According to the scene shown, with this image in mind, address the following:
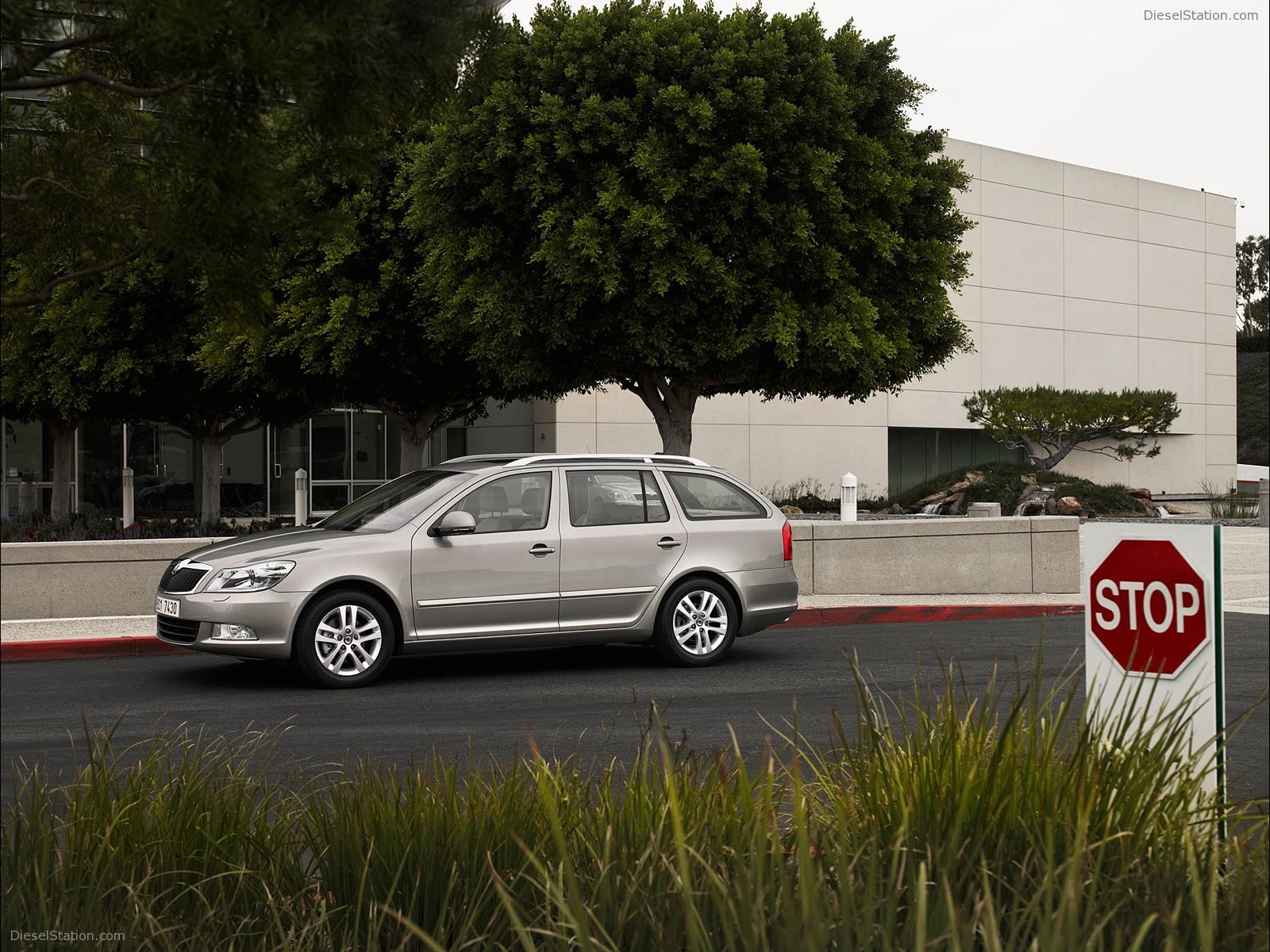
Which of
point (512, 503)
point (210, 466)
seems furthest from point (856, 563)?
point (210, 466)

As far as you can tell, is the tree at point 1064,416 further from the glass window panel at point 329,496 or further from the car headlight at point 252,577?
the car headlight at point 252,577

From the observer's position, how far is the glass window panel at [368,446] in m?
39.2

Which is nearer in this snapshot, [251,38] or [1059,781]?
[1059,781]

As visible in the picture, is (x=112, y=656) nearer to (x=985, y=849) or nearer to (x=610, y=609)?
(x=610, y=609)

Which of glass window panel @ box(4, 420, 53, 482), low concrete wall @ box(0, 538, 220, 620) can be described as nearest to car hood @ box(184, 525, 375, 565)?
low concrete wall @ box(0, 538, 220, 620)

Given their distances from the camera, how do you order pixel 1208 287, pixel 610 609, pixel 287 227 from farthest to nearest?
1. pixel 1208 287
2. pixel 610 609
3. pixel 287 227

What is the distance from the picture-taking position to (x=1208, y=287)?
55.2m

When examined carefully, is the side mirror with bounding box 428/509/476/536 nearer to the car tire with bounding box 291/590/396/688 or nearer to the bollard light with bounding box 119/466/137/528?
the car tire with bounding box 291/590/396/688

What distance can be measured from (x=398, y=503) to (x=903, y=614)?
6560 millimetres

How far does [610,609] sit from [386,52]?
6352 mm

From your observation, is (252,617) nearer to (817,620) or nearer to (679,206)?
(817,620)

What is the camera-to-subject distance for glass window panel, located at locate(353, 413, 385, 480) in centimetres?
3916

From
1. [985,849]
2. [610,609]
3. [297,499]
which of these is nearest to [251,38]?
[985,849]

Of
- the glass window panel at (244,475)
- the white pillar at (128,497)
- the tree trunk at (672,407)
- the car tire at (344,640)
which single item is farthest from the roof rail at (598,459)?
the glass window panel at (244,475)
